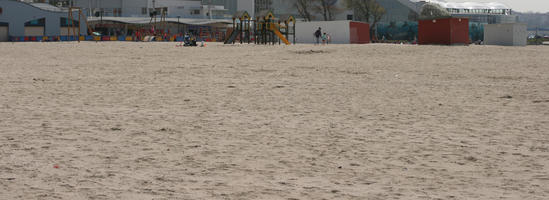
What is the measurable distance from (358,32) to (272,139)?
4203 cm

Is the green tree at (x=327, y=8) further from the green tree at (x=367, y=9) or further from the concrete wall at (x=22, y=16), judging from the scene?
the concrete wall at (x=22, y=16)

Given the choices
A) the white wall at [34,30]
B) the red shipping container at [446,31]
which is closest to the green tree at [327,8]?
the white wall at [34,30]

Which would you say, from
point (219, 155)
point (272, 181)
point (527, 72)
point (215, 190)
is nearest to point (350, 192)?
point (272, 181)

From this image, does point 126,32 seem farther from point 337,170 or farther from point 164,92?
point 337,170

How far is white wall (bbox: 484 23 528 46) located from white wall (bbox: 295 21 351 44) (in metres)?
10.3

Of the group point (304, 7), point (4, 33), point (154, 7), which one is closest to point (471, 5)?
point (304, 7)

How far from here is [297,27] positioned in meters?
52.4

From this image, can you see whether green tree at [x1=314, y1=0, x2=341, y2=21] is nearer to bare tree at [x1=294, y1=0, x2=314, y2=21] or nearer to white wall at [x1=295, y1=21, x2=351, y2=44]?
bare tree at [x1=294, y1=0, x2=314, y2=21]

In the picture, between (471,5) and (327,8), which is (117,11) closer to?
(327,8)

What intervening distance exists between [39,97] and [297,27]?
42.9 m

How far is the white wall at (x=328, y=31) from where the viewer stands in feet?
156

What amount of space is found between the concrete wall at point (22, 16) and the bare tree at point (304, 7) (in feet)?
112

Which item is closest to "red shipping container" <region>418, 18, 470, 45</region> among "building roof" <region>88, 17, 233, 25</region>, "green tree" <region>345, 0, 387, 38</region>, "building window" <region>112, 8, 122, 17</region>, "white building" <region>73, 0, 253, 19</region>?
"green tree" <region>345, 0, 387, 38</region>

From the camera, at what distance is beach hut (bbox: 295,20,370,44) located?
47250 mm
